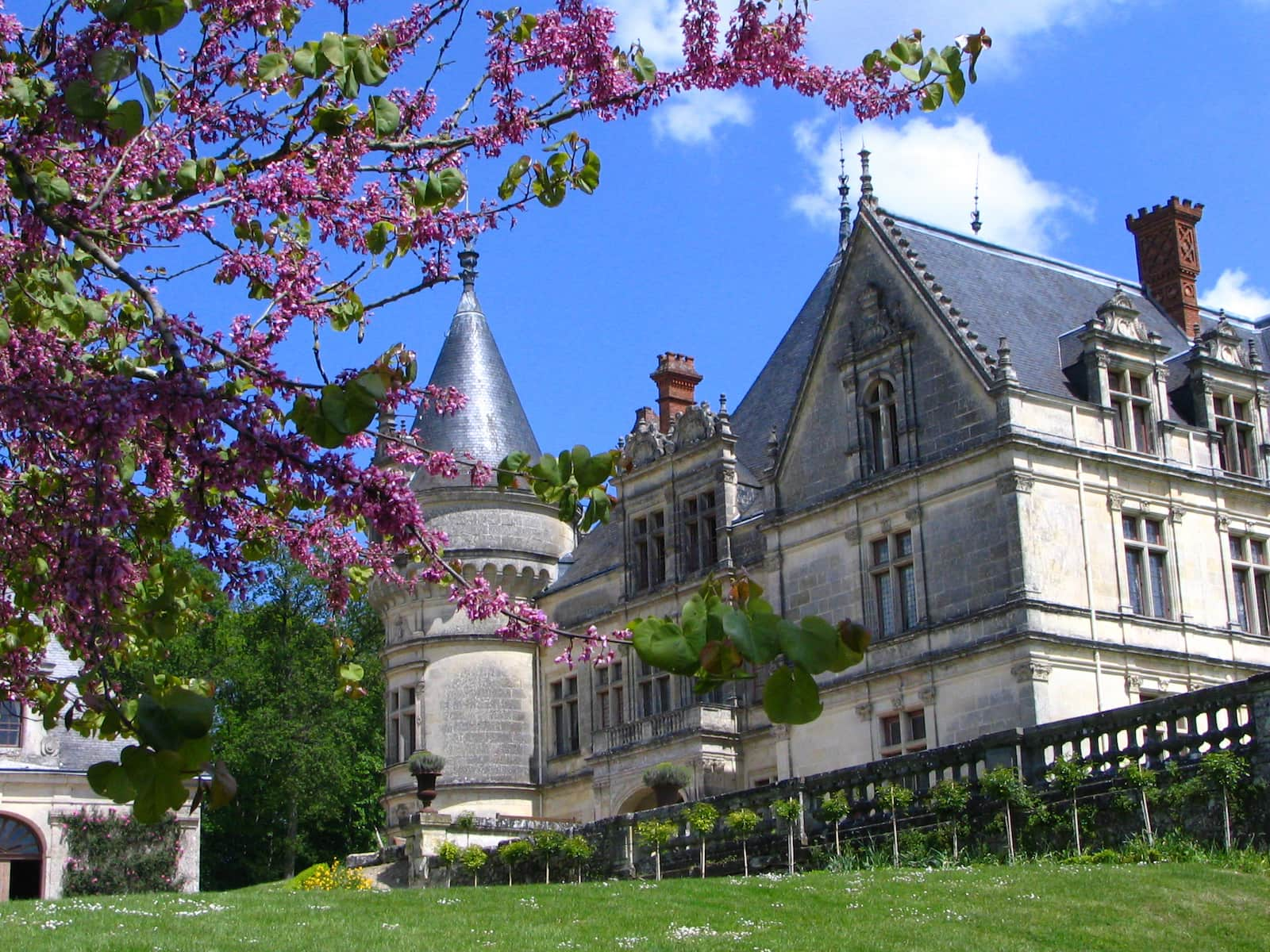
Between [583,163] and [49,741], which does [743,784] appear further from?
[583,163]

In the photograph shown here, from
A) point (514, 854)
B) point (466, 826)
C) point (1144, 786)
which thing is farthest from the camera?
point (466, 826)

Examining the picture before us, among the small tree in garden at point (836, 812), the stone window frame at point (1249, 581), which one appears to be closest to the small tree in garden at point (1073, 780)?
the small tree in garden at point (836, 812)

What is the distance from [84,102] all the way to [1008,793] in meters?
14.5

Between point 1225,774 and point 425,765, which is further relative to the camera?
point 425,765

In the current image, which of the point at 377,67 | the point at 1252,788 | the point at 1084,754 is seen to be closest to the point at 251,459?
the point at 377,67

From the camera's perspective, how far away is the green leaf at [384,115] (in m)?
7.13

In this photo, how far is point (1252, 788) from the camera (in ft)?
54.1

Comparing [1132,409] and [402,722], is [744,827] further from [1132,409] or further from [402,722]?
[402,722]

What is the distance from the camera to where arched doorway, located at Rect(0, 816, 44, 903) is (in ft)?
110

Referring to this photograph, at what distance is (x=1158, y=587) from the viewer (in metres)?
26.3

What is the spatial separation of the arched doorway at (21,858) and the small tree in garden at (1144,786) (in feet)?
74.8

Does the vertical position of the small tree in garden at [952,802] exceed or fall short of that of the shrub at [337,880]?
it exceeds it

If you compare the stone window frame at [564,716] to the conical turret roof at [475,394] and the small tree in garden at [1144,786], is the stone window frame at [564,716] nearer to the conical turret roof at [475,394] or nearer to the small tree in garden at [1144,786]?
the conical turret roof at [475,394]

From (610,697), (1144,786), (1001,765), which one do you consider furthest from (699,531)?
(1144,786)
